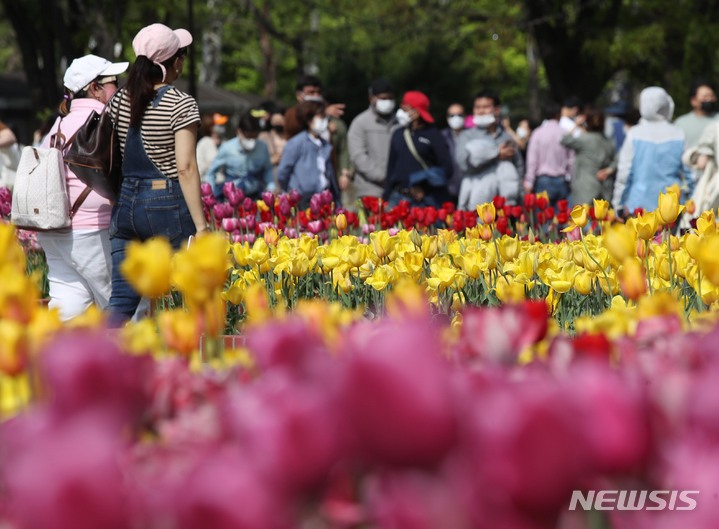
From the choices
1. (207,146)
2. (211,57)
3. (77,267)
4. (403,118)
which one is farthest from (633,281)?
(211,57)

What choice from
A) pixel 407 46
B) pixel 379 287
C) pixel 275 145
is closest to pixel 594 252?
pixel 379 287

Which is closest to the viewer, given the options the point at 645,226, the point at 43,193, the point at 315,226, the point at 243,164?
the point at 645,226

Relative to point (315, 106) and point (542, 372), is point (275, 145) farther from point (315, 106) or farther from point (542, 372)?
point (542, 372)

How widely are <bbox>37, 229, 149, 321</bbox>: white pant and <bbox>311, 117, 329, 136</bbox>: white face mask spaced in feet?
15.4

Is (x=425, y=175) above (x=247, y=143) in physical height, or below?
below

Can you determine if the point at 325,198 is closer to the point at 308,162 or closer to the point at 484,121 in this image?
the point at 308,162

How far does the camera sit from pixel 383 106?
36.9 ft

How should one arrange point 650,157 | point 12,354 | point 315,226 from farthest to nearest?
point 650,157 → point 315,226 → point 12,354

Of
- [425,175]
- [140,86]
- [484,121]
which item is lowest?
[425,175]

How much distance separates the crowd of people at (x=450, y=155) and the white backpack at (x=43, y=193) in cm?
447

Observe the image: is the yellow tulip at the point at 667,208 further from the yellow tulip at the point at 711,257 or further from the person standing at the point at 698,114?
the person standing at the point at 698,114

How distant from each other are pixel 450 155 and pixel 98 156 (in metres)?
5.23

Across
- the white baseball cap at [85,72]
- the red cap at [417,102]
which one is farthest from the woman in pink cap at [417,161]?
the white baseball cap at [85,72]

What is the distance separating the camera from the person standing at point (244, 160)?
36.8 ft
